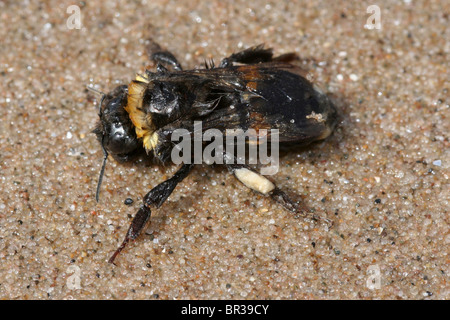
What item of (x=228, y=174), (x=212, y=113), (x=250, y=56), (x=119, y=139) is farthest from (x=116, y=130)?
(x=250, y=56)

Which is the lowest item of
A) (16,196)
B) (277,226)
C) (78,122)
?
(277,226)

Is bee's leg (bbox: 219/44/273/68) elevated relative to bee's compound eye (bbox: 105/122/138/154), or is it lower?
elevated

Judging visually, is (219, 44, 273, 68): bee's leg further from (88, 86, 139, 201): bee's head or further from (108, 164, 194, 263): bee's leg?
(108, 164, 194, 263): bee's leg

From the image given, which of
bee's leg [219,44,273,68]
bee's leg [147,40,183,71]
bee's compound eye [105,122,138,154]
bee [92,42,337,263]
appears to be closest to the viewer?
bee [92,42,337,263]

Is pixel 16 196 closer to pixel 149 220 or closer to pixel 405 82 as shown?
pixel 149 220

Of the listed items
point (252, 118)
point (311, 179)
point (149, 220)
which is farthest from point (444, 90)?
point (149, 220)

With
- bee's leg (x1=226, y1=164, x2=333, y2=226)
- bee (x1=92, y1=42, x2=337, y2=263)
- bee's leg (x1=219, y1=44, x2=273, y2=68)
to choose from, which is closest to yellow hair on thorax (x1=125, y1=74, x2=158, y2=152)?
bee (x1=92, y1=42, x2=337, y2=263)

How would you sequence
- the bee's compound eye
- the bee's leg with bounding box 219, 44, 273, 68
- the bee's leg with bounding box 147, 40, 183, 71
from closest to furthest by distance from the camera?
the bee's compound eye
the bee's leg with bounding box 219, 44, 273, 68
the bee's leg with bounding box 147, 40, 183, 71
